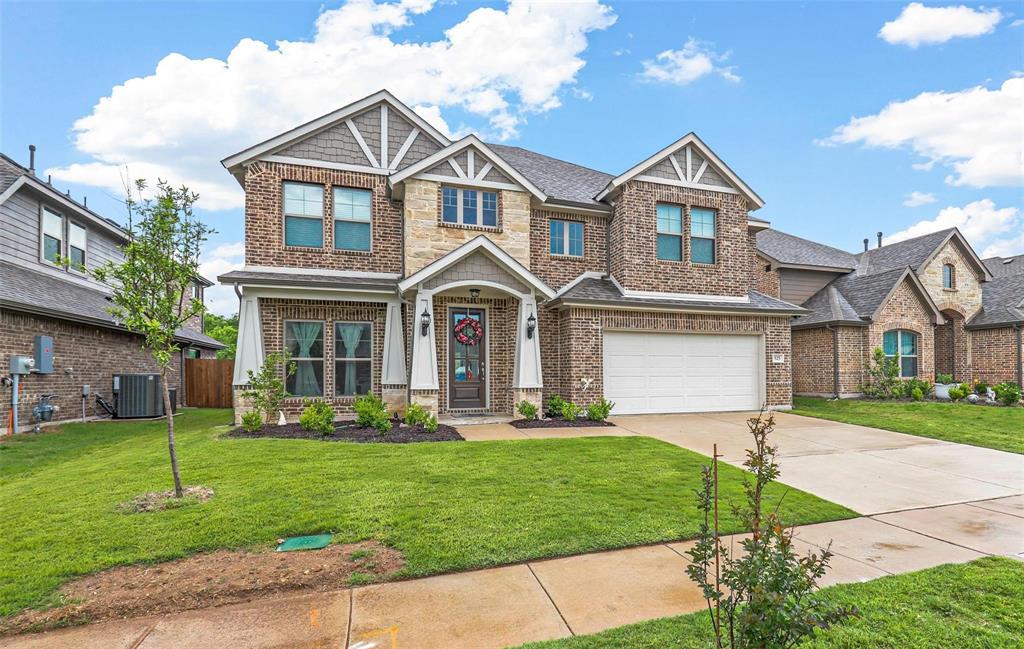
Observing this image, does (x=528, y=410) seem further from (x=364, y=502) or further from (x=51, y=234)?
Answer: (x=51, y=234)

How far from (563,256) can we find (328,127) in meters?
6.68

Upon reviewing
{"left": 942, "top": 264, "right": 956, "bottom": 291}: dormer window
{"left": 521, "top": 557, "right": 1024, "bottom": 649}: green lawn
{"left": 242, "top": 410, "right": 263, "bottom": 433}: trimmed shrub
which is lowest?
{"left": 521, "top": 557, "right": 1024, "bottom": 649}: green lawn

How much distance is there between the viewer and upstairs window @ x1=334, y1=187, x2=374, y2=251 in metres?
11.5

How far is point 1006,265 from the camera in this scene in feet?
76.4

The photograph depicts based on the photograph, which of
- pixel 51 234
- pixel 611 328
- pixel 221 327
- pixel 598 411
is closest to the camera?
pixel 598 411

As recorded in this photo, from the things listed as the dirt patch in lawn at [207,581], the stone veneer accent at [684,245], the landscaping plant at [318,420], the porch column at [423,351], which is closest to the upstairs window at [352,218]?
the porch column at [423,351]

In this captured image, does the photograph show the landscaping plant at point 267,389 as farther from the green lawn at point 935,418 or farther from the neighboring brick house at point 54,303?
the green lawn at point 935,418

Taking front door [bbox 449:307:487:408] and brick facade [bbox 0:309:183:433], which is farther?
front door [bbox 449:307:487:408]

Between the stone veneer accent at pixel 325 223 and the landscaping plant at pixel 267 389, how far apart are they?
2437mm

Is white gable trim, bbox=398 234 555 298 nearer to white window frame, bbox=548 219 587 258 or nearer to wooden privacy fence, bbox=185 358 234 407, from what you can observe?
white window frame, bbox=548 219 587 258

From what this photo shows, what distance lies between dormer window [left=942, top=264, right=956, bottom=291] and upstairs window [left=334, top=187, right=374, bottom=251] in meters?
20.4

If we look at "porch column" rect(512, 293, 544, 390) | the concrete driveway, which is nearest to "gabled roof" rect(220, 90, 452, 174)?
"porch column" rect(512, 293, 544, 390)

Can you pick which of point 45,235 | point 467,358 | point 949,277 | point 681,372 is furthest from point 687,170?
point 45,235

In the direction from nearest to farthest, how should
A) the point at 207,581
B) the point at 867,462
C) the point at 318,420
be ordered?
the point at 207,581 < the point at 867,462 < the point at 318,420
